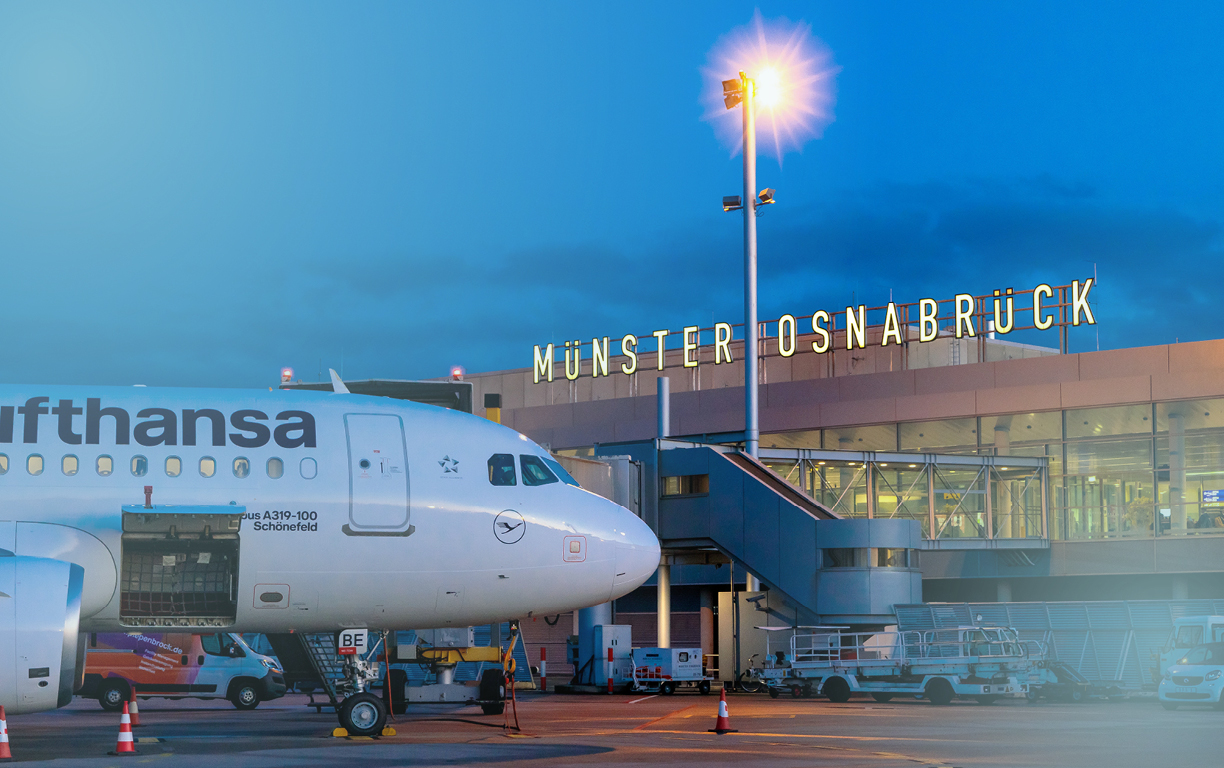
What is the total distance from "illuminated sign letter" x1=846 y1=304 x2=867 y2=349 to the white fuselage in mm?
33777

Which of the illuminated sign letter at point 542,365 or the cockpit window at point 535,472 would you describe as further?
the illuminated sign letter at point 542,365

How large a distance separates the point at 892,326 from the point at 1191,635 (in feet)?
76.6

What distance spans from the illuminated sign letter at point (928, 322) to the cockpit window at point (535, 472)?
1354 inches

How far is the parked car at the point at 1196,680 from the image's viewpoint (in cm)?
3122

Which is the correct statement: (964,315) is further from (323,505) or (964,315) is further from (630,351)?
(323,505)

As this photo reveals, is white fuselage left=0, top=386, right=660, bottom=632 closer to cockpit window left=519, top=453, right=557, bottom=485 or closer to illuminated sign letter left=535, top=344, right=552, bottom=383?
cockpit window left=519, top=453, right=557, bottom=485

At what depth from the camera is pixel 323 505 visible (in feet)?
68.8

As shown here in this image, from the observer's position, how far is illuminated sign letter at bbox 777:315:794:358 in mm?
57406

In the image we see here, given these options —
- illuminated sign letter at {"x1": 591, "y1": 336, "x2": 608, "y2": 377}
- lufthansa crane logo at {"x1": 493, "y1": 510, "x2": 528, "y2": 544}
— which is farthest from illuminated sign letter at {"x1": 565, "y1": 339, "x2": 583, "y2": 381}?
lufthansa crane logo at {"x1": 493, "y1": 510, "x2": 528, "y2": 544}

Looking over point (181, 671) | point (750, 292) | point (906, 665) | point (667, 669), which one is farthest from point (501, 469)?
point (750, 292)

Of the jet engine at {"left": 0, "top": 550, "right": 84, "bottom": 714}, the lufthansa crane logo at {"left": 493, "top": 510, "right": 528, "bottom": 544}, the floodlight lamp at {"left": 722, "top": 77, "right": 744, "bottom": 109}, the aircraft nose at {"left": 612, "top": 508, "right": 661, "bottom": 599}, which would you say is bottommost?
the jet engine at {"left": 0, "top": 550, "right": 84, "bottom": 714}

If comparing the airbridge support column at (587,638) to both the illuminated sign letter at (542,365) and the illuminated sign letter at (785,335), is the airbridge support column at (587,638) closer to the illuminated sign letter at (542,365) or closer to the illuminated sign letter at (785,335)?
the illuminated sign letter at (785,335)

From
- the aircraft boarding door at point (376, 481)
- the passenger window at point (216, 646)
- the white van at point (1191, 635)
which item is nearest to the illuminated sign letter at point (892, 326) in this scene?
the white van at point (1191, 635)

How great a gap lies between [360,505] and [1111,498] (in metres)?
35.4
